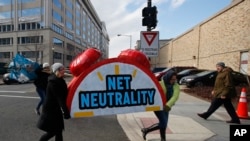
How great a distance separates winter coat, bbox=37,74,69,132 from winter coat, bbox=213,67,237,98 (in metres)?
4.94

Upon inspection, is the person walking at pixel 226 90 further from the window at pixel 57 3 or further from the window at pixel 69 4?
the window at pixel 69 4

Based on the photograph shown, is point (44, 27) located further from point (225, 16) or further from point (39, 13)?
point (225, 16)

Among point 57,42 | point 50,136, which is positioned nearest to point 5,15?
point 57,42

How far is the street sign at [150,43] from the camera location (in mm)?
8040

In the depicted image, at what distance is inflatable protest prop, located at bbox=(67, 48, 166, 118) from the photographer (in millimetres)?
3926

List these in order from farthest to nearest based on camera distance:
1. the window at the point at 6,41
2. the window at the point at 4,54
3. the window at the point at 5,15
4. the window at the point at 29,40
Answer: the window at the point at 4,54 → the window at the point at 6,41 → the window at the point at 5,15 → the window at the point at 29,40

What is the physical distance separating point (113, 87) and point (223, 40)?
2247cm

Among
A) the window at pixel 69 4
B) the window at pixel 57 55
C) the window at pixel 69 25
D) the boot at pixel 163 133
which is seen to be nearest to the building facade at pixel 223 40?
the boot at pixel 163 133

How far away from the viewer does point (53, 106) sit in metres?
4.04

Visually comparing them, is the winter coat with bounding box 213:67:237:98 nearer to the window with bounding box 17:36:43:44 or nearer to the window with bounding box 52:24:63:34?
the window with bounding box 17:36:43:44

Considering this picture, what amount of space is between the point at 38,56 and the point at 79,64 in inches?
2161

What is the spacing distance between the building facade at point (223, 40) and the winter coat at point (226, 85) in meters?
13.3

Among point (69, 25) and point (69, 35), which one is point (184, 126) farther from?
point (69, 25)

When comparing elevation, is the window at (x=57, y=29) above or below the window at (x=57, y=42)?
above
